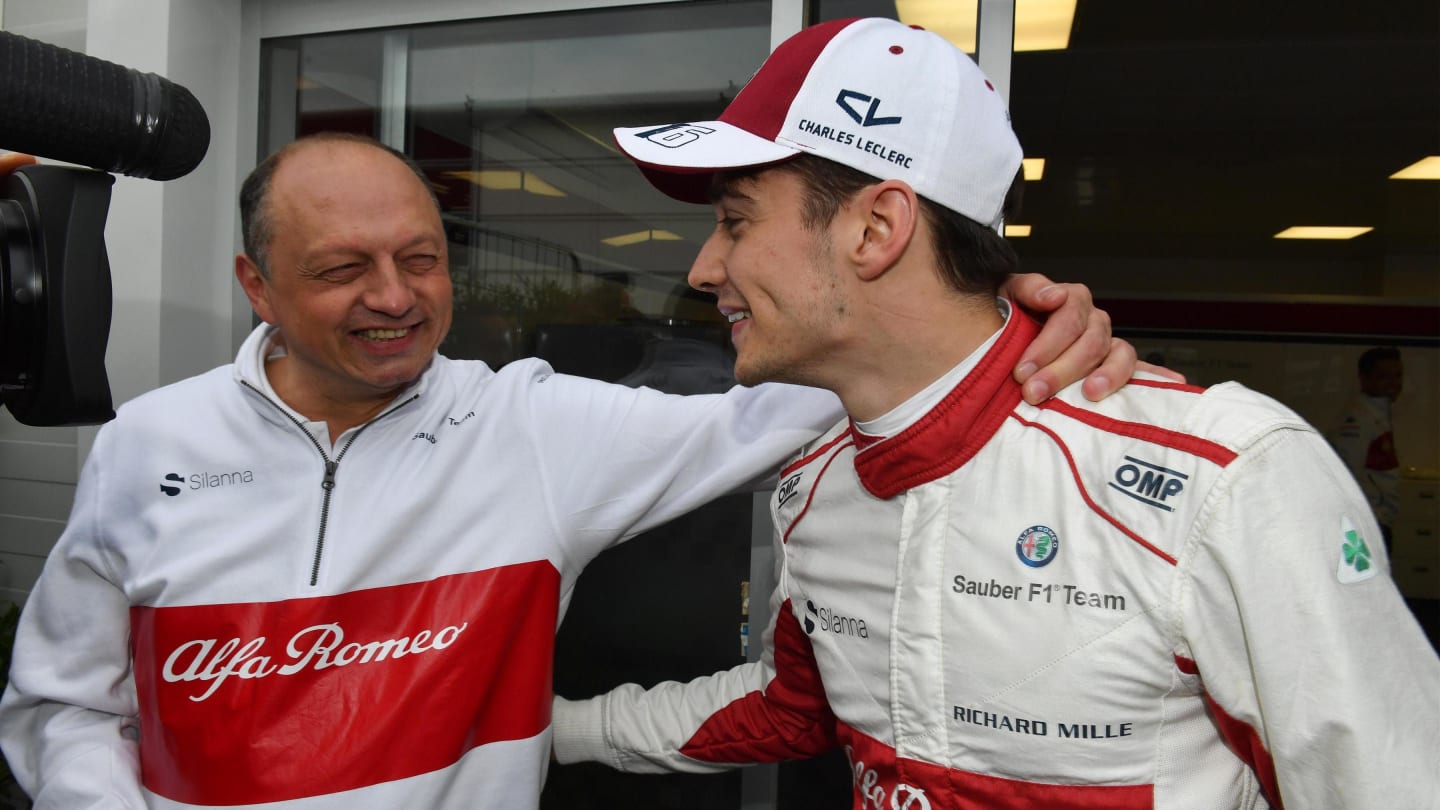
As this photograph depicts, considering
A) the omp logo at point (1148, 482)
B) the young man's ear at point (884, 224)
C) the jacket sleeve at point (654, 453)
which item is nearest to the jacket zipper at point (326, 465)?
the jacket sleeve at point (654, 453)

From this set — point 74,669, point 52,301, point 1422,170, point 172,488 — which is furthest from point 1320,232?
point 52,301

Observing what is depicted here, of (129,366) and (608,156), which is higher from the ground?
(608,156)

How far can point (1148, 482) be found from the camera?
3.16 ft

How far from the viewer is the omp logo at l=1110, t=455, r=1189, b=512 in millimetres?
944

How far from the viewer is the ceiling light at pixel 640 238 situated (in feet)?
6.82

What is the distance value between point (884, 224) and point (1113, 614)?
0.48 metres

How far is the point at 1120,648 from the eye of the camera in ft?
3.17

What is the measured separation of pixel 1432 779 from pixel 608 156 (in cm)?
183

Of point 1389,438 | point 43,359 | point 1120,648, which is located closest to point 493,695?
point 43,359

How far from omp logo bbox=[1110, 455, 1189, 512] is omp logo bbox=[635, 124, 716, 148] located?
611 mm

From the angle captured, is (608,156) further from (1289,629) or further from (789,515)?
(1289,629)

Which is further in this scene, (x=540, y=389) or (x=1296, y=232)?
(x=1296, y=232)

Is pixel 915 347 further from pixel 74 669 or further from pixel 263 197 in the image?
pixel 74 669

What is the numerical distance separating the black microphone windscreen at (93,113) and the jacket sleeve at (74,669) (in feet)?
2.42
